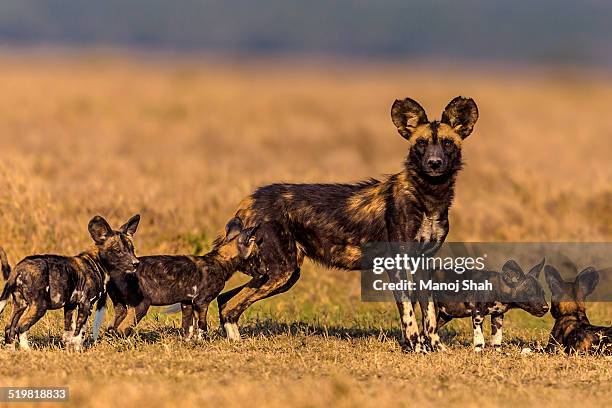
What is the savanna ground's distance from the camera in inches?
346

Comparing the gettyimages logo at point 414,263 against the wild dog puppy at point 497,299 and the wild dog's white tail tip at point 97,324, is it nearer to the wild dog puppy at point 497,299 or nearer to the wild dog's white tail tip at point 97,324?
the wild dog puppy at point 497,299

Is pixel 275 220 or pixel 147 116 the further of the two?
pixel 147 116

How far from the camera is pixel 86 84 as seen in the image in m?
39.4

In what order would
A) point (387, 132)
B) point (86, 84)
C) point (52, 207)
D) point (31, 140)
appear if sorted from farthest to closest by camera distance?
1. point (86, 84)
2. point (387, 132)
3. point (31, 140)
4. point (52, 207)

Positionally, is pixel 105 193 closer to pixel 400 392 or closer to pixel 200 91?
pixel 400 392

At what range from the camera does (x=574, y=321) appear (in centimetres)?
1090

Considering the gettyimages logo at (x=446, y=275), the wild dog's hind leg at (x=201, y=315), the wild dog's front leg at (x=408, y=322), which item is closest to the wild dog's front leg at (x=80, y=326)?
the wild dog's hind leg at (x=201, y=315)

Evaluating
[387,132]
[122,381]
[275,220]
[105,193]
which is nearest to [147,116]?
[387,132]

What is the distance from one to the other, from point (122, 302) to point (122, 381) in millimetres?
1975

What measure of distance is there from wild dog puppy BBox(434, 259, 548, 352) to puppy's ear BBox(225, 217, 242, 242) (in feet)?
6.26

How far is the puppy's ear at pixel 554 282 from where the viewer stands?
36.4 feet

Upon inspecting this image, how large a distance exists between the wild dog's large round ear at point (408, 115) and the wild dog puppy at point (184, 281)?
1.70 meters

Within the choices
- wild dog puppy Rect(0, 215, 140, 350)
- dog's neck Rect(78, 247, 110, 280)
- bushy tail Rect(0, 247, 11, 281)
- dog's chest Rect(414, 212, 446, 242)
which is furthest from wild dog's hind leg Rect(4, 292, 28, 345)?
dog's chest Rect(414, 212, 446, 242)

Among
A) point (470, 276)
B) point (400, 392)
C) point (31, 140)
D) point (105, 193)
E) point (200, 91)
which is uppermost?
point (200, 91)
